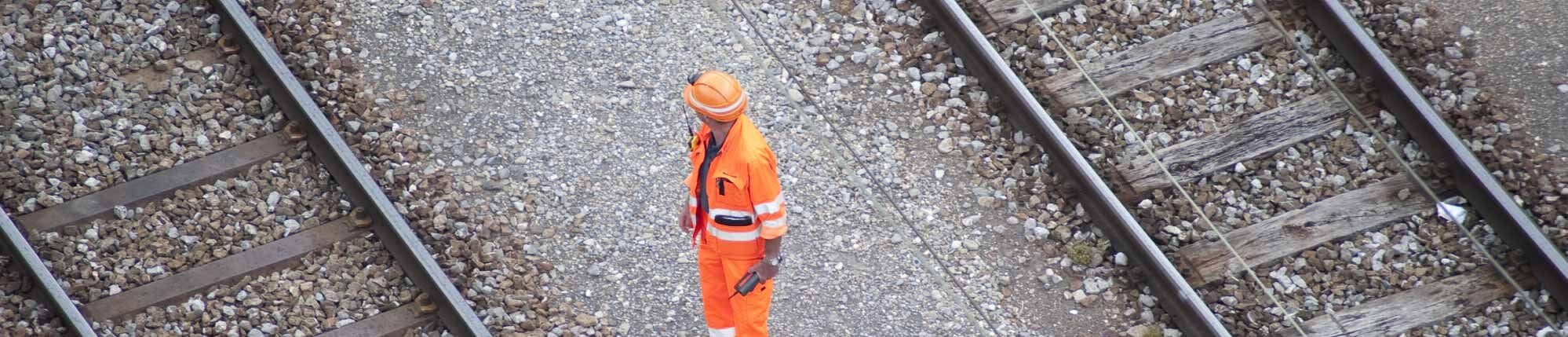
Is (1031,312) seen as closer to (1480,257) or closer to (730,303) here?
(730,303)

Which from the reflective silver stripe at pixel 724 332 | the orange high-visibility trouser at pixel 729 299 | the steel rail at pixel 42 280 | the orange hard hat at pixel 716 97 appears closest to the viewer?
the orange hard hat at pixel 716 97

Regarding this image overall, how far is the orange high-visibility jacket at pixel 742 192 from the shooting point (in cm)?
539

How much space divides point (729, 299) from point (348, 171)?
2.08 metres

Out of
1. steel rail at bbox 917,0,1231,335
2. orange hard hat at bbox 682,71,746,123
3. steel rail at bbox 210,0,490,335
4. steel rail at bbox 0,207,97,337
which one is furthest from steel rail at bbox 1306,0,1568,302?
steel rail at bbox 0,207,97,337

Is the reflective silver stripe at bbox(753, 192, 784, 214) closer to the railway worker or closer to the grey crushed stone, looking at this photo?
the railway worker

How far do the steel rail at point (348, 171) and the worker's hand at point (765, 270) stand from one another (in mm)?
1520

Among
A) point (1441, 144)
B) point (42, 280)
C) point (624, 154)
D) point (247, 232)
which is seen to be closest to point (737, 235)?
point (624, 154)

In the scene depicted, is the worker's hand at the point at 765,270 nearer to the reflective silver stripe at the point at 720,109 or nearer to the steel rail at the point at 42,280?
the reflective silver stripe at the point at 720,109

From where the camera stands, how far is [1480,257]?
6906mm

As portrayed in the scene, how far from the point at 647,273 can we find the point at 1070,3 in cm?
275

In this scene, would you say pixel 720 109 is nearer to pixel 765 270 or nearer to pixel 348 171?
pixel 765 270

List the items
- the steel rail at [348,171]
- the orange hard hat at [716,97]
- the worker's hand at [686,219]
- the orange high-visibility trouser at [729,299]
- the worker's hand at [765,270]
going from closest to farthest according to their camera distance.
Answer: the orange hard hat at [716,97], the worker's hand at [765,270], the orange high-visibility trouser at [729,299], the worker's hand at [686,219], the steel rail at [348,171]

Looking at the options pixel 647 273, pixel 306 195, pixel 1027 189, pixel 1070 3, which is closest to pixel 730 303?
pixel 647 273

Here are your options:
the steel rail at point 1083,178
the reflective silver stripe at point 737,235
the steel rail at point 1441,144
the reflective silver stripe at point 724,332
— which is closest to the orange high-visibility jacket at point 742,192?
the reflective silver stripe at point 737,235
